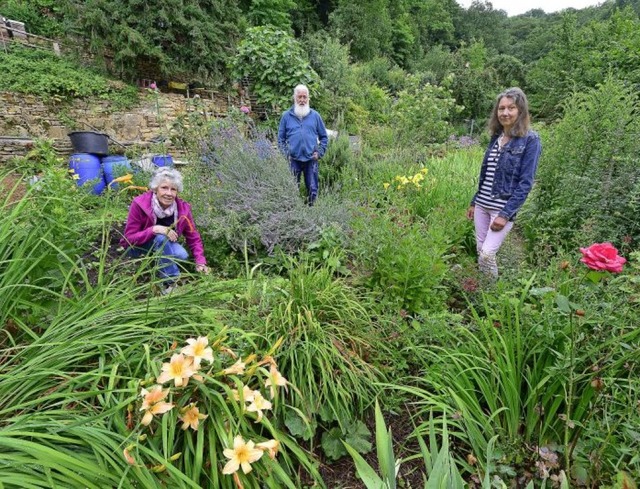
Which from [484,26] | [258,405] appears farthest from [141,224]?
[484,26]

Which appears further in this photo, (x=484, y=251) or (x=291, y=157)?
(x=291, y=157)

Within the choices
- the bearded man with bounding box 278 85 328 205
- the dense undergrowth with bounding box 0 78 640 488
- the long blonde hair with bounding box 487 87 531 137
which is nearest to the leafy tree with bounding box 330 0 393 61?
the bearded man with bounding box 278 85 328 205

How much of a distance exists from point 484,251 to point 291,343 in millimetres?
1811

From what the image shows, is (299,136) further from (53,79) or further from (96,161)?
(53,79)

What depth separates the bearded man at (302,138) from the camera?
4.18 meters

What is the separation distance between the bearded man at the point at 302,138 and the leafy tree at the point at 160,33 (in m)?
6.36

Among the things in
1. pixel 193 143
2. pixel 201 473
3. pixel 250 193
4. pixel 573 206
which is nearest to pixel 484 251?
pixel 573 206

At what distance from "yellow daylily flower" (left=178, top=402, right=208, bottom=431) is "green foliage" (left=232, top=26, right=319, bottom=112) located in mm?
7116

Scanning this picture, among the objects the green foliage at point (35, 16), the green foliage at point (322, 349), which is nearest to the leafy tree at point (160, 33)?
the green foliage at point (35, 16)

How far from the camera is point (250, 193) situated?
324cm

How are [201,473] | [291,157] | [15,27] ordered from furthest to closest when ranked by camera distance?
[15,27]
[291,157]
[201,473]

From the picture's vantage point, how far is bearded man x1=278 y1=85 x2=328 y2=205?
13.7 ft

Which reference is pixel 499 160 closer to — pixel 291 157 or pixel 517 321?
pixel 517 321

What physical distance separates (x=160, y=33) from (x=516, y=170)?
9764mm
